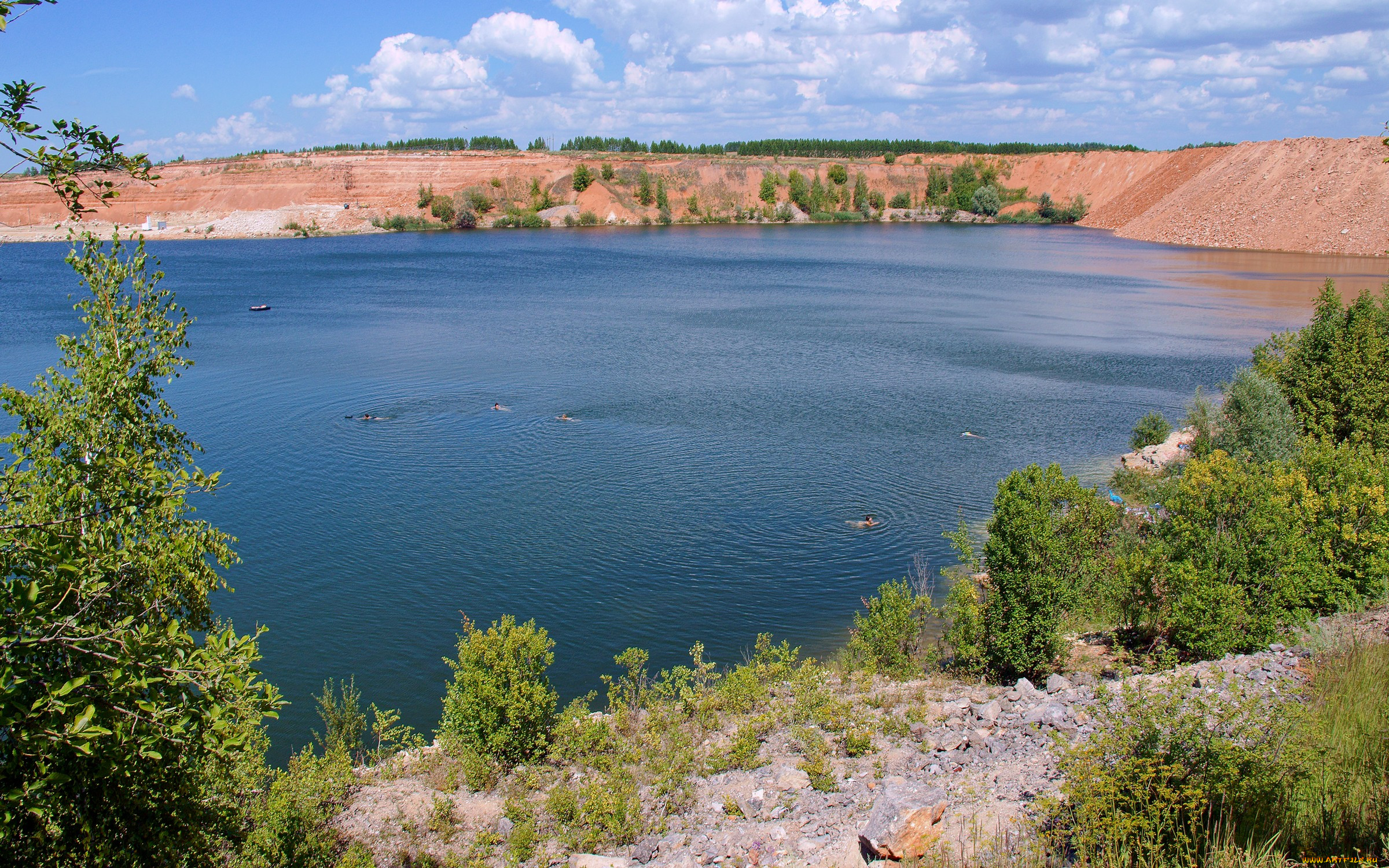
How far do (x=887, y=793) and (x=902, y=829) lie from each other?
1324mm

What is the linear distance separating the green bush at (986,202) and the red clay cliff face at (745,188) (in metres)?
10.7

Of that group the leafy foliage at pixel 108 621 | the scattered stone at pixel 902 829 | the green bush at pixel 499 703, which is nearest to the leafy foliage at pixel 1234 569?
the scattered stone at pixel 902 829

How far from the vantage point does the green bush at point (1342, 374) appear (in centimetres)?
2283

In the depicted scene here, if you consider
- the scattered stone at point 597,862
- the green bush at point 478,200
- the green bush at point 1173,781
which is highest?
the green bush at point 478,200

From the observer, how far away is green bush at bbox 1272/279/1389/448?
2283cm

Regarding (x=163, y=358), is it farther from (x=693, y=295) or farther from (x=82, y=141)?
(x=693, y=295)

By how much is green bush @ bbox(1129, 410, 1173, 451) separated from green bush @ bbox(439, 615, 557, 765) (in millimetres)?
22939

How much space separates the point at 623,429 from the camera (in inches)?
1208

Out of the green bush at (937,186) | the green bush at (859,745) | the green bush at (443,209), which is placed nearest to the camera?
the green bush at (859,745)

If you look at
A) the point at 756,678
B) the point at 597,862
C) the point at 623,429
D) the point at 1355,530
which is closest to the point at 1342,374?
the point at 1355,530

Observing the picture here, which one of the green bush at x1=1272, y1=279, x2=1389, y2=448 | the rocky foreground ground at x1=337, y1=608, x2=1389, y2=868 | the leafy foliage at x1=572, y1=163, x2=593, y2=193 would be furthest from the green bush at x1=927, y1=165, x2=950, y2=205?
the rocky foreground ground at x1=337, y1=608, x2=1389, y2=868

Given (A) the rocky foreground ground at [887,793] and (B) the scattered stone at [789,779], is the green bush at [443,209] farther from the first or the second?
(B) the scattered stone at [789,779]

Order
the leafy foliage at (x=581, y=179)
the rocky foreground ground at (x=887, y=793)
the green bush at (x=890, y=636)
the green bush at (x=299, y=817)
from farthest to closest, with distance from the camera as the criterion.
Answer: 1. the leafy foliage at (x=581, y=179)
2. the green bush at (x=890, y=636)
3. the green bush at (x=299, y=817)
4. the rocky foreground ground at (x=887, y=793)

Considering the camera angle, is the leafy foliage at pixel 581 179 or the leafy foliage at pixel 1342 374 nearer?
the leafy foliage at pixel 1342 374
